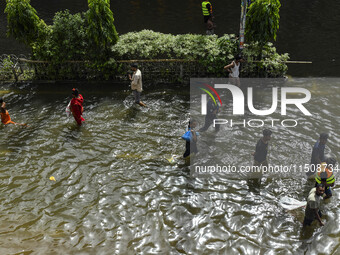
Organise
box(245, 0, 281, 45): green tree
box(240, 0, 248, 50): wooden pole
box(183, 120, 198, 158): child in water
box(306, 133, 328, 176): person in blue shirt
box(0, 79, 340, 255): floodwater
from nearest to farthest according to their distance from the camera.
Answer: box(0, 79, 340, 255): floodwater
box(306, 133, 328, 176): person in blue shirt
box(183, 120, 198, 158): child in water
box(240, 0, 248, 50): wooden pole
box(245, 0, 281, 45): green tree

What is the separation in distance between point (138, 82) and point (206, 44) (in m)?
3.95

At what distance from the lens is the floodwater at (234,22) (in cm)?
1466

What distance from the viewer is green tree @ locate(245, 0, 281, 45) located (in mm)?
11453

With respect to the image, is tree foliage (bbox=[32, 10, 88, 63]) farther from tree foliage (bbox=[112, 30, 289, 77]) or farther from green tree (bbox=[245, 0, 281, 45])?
green tree (bbox=[245, 0, 281, 45])

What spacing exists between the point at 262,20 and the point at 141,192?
907 cm

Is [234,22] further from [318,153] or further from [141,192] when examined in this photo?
[141,192]

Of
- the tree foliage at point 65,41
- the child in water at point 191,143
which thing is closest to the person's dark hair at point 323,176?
the child in water at point 191,143

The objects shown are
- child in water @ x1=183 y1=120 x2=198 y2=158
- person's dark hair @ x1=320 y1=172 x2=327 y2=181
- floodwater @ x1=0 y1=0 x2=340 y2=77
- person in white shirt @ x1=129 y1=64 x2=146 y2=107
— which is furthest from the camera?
floodwater @ x1=0 y1=0 x2=340 y2=77

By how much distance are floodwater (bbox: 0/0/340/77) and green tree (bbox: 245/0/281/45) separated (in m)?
2.83

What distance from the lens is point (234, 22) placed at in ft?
60.4

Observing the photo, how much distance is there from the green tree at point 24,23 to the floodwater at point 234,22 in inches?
125

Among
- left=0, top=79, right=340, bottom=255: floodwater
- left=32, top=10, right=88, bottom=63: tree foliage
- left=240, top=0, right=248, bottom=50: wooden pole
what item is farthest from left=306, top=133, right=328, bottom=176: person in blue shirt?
left=32, top=10, right=88, bottom=63: tree foliage

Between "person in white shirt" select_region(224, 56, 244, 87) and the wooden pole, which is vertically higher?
the wooden pole

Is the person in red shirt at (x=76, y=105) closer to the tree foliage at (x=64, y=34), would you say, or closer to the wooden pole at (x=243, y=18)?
the tree foliage at (x=64, y=34)
